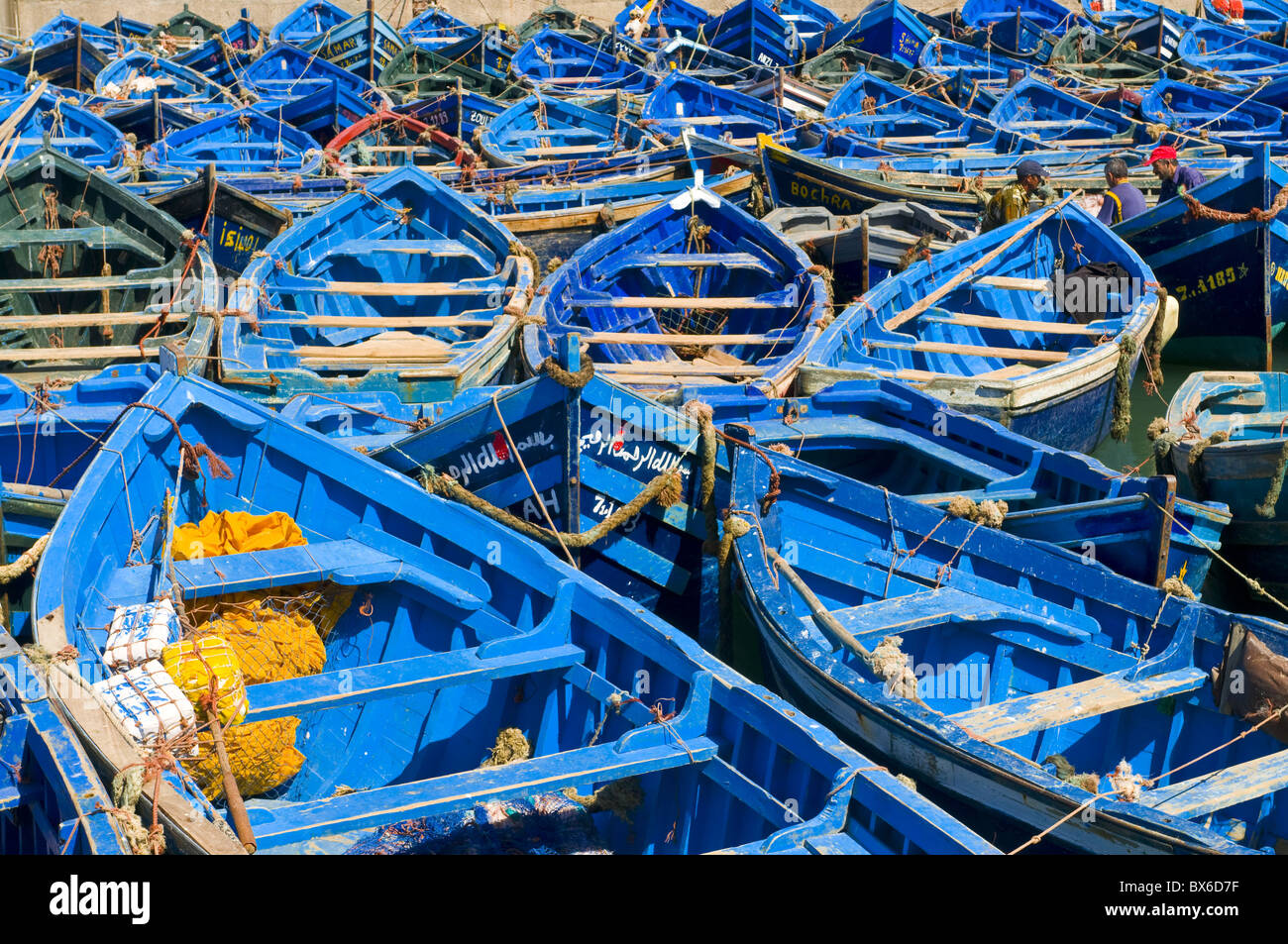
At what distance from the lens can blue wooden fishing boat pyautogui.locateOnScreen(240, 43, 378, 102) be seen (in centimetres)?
2048

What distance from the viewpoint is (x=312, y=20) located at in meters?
26.7

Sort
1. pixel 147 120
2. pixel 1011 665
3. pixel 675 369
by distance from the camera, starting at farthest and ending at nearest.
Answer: pixel 147 120
pixel 675 369
pixel 1011 665

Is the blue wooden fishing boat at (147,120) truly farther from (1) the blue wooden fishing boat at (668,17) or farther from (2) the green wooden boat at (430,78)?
(1) the blue wooden fishing boat at (668,17)

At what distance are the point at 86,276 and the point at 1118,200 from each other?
9.59m

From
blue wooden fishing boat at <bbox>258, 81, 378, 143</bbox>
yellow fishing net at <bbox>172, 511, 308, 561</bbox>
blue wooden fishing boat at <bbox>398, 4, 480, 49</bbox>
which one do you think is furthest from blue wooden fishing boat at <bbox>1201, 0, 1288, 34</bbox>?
yellow fishing net at <bbox>172, 511, 308, 561</bbox>

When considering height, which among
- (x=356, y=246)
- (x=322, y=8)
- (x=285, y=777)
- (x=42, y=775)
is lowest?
(x=285, y=777)

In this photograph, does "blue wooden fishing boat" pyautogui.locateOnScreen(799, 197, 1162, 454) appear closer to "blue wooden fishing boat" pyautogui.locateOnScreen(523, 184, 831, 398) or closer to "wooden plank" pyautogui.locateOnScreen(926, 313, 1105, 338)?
"wooden plank" pyautogui.locateOnScreen(926, 313, 1105, 338)

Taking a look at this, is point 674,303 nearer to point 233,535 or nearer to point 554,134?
point 233,535

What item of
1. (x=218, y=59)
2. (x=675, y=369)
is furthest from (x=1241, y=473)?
(x=218, y=59)

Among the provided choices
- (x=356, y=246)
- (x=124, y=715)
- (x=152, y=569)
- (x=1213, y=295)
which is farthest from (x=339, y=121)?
(x=124, y=715)

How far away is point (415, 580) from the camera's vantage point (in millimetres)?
6715

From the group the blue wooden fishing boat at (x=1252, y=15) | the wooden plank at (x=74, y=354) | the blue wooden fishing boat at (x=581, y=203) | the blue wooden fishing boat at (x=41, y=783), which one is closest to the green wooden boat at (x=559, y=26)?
the blue wooden fishing boat at (x=581, y=203)

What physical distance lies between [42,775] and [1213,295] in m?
11.2
